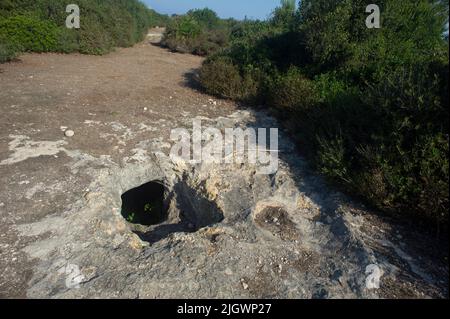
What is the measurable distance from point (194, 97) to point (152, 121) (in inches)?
77.7

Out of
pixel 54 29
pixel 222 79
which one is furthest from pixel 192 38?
pixel 222 79

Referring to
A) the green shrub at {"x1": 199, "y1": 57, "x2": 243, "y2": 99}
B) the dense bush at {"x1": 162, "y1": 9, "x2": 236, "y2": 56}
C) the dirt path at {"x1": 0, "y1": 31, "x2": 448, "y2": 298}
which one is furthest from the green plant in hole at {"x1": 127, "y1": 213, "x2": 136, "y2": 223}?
the dense bush at {"x1": 162, "y1": 9, "x2": 236, "y2": 56}

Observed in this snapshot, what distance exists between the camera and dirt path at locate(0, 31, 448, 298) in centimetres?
Answer: 319

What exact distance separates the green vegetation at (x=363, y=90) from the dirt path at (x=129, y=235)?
57cm

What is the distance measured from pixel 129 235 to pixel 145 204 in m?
2.69

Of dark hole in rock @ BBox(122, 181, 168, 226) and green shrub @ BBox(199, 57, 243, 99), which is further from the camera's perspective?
green shrub @ BBox(199, 57, 243, 99)

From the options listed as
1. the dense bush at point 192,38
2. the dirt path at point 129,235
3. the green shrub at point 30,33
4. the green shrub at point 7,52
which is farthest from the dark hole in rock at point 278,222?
the dense bush at point 192,38

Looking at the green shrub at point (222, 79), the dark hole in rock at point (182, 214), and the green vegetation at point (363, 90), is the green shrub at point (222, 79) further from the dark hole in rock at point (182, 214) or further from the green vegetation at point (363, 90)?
the dark hole in rock at point (182, 214)

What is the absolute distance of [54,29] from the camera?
480 inches

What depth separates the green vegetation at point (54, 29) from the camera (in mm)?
11305

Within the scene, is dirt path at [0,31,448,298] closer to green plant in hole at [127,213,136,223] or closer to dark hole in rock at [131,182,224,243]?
dark hole in rock at [131,182,224,243]

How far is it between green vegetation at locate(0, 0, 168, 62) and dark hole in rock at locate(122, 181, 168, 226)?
6990 mm

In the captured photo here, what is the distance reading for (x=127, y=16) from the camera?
16.5 meters

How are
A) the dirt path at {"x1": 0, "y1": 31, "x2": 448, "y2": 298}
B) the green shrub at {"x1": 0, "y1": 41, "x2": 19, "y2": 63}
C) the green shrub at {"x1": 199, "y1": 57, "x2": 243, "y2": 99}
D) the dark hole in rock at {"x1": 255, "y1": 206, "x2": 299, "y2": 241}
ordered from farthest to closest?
1. the green shrub at {"x1": 0, "y1": 41, "x2": 19, "y2": 63}
2. the green shrub at {"x1": 199, "y1": 57, "x2": 243, "y2": 99}
3. the dark hole in rock at {"x1": 255, "y1": 206, "x2": 299, "y2": 241}
4. the dirt path at {"x1": 0, "y1": 31, "x2": 448, "y2": 298}
